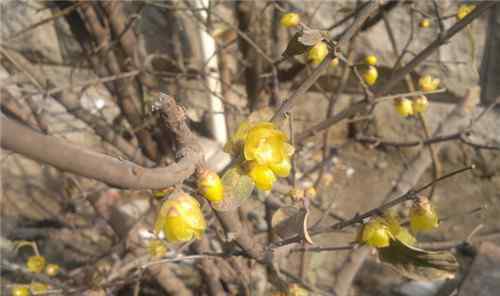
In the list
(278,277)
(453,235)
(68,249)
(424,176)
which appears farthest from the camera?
(424,176)

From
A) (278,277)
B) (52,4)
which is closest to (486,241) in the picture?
(278,277)

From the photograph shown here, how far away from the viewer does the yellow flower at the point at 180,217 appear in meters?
0.61

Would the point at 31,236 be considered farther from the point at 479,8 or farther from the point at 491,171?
the point at 491,171

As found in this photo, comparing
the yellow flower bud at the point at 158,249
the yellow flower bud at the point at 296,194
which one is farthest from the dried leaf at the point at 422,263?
the yellow flower bud at the point at 158,249

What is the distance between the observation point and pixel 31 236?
7.55ft

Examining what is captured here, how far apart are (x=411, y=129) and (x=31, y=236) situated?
214cm

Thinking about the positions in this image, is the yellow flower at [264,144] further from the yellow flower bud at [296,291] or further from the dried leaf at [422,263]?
the yellow flower bud at [296,291]

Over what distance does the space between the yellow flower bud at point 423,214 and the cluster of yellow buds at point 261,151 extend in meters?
0.26

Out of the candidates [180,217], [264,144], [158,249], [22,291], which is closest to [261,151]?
[264,144]

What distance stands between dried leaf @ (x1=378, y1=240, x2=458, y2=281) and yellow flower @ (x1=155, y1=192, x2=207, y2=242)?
0.38m

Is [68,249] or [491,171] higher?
[491,171]

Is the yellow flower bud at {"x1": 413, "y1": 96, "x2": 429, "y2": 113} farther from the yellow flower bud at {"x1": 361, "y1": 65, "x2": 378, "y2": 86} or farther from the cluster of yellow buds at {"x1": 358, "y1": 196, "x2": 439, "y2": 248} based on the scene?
the cluster of yellow buds at {"x1": 358, "y1": 196, "x2": 439, "y2": 248}

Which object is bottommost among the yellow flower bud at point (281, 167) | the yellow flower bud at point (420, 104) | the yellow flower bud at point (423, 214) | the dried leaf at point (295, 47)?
the yellow flower bud at point (423, 214)

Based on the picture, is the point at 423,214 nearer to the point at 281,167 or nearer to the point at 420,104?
the point at 281,167
